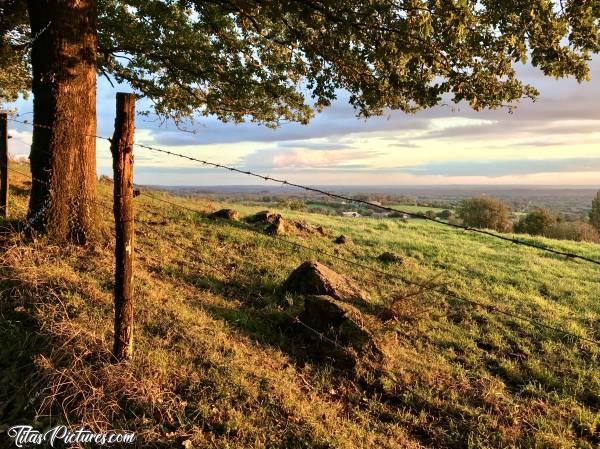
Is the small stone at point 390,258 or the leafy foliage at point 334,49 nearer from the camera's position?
the leafy foliage at point 334,49

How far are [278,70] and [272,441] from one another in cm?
953

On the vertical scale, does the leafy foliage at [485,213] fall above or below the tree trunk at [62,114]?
below

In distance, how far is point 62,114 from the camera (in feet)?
25.2

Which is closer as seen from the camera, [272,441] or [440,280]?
[272,441]

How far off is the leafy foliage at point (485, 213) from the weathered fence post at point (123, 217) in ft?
188

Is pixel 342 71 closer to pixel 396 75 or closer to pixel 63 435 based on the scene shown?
pixel 396 75

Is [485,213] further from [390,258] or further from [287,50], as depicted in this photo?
[287,50]

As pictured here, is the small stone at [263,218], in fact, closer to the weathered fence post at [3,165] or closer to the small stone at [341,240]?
the small stone at [341,240]

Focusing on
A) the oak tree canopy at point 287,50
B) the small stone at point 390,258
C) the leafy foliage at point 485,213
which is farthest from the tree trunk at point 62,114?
the leafy foliage at point 485,213

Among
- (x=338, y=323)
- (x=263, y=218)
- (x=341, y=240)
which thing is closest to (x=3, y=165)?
(x=263, y=218)

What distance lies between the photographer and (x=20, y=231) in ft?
25.2

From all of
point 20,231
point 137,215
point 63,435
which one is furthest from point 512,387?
point 137,215

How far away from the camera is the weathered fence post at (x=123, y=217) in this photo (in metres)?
4.62

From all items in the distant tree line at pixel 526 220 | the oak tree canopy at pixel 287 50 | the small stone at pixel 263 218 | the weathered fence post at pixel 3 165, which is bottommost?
the distant tree line at pixel 526 220
